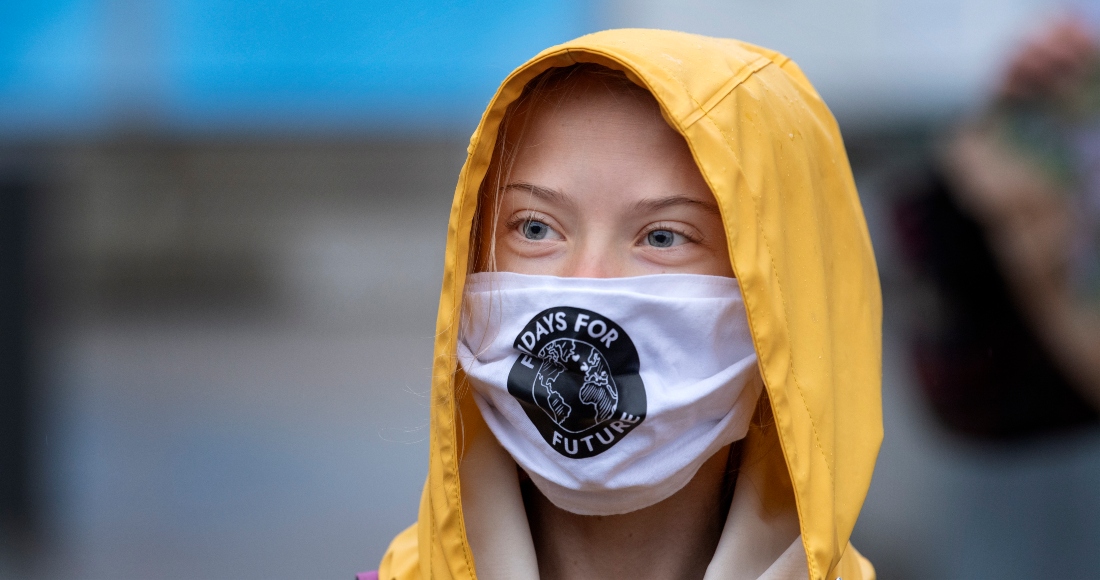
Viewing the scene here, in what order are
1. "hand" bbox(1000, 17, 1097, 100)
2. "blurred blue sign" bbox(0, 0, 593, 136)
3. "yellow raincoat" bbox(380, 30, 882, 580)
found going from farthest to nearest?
"blurred blue sign" bbox(0, 0, 593, 136) → "hand" bbox(1000, 17, 1097, 100) → "yellow raincoat" bbox(380, 30, 882, 580)

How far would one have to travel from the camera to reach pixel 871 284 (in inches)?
89.7

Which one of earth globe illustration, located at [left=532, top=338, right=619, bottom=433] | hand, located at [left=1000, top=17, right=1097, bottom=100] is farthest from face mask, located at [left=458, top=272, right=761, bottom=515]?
hand, located at [left=1000, top=17, right=1097, bottom=100]

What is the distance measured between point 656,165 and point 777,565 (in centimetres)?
75

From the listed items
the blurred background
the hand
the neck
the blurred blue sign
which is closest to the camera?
the neck

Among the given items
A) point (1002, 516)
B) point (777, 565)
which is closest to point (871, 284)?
point (777, 565)

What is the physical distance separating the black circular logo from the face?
11cm

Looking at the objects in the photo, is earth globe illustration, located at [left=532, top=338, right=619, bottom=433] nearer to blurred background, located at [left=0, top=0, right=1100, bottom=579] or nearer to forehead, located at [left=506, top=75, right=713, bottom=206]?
forehead, located at [left=506, top=75, right=713, bottom=206]

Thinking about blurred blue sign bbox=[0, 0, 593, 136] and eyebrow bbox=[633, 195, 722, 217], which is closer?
eyebrow bbox=[633, 195, 722, 217]

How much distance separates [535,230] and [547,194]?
3.2 inches

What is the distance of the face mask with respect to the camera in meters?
2.04

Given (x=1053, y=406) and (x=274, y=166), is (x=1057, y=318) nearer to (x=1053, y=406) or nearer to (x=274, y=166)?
(x=1053, y=406)

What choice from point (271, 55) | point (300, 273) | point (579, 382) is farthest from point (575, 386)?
point (300, 273)

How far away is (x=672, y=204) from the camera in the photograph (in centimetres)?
211

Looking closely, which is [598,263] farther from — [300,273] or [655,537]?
[300,273]
